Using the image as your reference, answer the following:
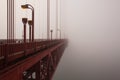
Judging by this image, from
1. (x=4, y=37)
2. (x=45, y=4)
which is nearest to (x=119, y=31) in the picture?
(x=45, y=4)

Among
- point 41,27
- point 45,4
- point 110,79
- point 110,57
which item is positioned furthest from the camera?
point 110,57

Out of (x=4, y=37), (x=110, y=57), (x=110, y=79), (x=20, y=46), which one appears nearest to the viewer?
(x=20, y=46)

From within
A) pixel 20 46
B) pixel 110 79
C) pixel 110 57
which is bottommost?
pixel 110 79

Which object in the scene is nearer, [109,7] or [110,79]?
[110,79]

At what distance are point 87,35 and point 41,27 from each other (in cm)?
1121

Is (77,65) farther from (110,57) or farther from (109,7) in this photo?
(109,7)

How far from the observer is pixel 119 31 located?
28.4 meters

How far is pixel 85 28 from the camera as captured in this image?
26.6 m

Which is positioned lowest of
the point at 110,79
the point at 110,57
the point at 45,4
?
the point at 110,79

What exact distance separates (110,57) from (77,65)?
4215mm

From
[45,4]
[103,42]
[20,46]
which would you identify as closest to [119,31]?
[103,42]

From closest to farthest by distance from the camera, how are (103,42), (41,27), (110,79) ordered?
(41,27) → (110,79) → (103,42)

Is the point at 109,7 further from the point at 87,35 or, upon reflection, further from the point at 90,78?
the point at 90,78

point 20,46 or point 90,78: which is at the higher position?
point 20,46
